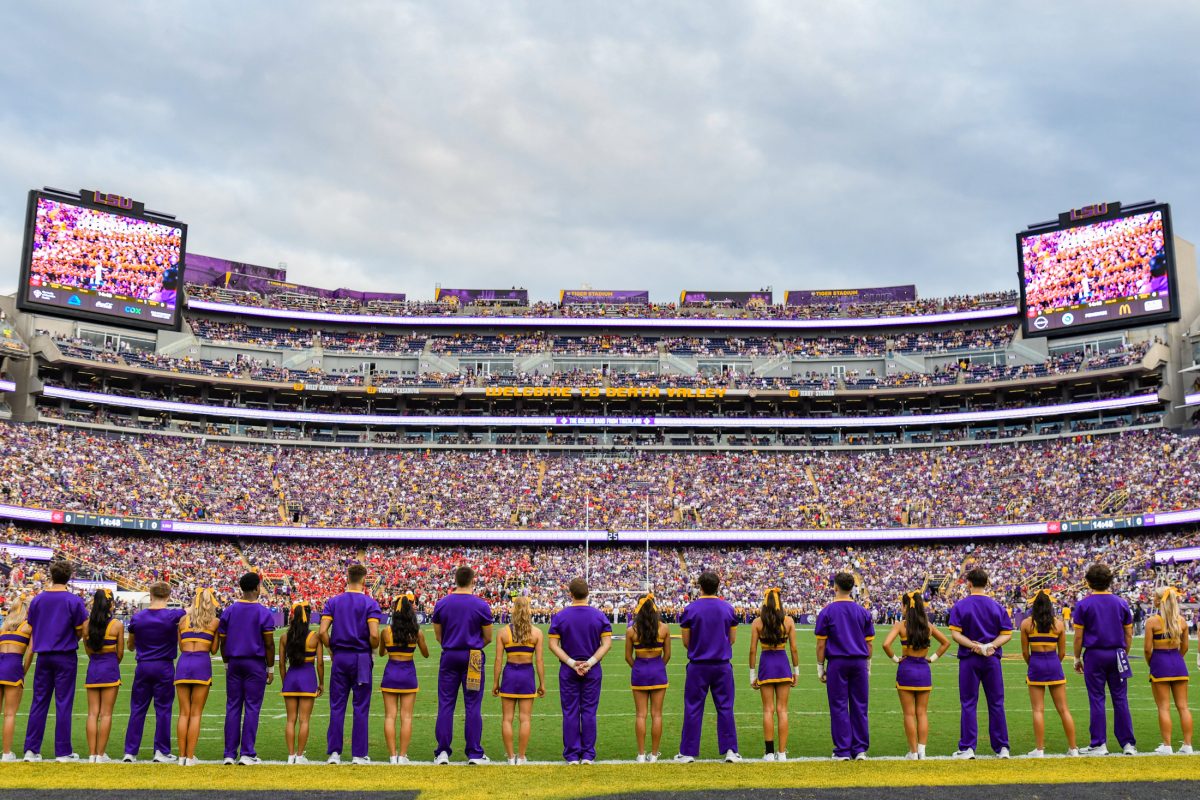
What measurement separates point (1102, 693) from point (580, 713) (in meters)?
5.87

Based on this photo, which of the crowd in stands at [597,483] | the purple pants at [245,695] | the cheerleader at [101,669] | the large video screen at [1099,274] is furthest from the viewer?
the crowd in stands at [597,483]

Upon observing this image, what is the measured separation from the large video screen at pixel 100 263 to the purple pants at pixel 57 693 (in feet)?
164

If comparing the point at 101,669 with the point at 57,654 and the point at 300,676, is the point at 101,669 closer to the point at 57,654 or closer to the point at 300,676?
the point at 57,654

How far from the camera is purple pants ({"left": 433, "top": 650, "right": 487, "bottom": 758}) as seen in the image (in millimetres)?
10492

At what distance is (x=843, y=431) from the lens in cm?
6888

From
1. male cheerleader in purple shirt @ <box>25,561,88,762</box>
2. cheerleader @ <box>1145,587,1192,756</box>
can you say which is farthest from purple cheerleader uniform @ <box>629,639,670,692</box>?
male cheerleader in purple shirt @ <box>25,561,88,762</box>

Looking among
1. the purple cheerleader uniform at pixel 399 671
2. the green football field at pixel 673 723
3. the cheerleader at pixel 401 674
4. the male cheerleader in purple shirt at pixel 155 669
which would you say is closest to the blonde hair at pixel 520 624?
the cheerleader at pixel 401 674

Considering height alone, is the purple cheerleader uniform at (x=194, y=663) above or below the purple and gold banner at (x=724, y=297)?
below

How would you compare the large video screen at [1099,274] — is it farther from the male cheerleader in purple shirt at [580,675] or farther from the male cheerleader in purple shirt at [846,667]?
the male cheerleader in purple shirt at [580,675]

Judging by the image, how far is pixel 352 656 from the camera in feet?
35.0

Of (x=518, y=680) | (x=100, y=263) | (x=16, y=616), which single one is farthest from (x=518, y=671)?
(x=100, y=263)

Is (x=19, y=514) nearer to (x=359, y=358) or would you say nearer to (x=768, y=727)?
(x=359, y=358)

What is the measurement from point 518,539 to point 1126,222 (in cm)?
3922

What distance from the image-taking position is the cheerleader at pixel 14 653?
10781mm
